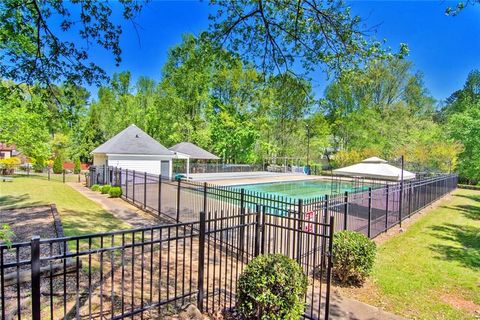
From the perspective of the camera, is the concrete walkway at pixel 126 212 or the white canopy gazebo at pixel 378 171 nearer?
the concrete walkway at pixel 126 212

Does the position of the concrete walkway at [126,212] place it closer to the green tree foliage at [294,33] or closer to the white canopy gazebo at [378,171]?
the green tree foliage at [294,33]

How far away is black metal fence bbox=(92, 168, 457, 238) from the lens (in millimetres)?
6673

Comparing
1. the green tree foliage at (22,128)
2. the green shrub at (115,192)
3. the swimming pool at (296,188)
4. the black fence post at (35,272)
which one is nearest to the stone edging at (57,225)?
the green shrub at (115,192)

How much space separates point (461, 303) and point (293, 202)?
11.7 feet

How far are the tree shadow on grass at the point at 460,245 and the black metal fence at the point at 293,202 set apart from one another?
1397 millimetres

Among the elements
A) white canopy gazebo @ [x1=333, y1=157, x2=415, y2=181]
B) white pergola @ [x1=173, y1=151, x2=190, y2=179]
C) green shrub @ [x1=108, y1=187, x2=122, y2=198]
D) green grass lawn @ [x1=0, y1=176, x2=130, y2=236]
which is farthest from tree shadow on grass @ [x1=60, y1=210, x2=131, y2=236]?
white pergola @ [x1=173, y1=151, x2=190, y2=179]

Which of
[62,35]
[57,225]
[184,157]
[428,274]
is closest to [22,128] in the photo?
[184,157]

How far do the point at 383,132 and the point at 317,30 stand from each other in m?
31.5

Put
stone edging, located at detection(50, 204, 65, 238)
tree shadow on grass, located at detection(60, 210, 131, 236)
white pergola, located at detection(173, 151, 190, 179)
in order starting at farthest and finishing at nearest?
white pergola, located at detection(173, 151, 190, 179)
tree shadow on grass, located at detection(60, 210, 131, 236)
stone edging, located at detection(50, 204, 65, 238)

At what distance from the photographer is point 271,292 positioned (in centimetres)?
369

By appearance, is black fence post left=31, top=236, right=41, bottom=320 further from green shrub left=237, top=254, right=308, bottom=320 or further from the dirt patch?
the dirt patch

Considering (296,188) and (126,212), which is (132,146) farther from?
(296,188)

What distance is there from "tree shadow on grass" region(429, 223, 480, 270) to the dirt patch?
202cm

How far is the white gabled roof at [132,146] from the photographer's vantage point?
2208cm
